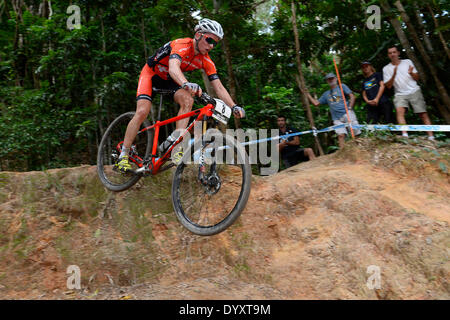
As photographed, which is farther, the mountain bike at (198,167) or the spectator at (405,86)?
the spectator at (405,86)

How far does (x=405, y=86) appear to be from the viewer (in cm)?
566

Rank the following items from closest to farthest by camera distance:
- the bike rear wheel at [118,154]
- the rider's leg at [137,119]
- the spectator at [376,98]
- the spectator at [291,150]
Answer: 1. the rider's leg at [137,119]
2. the bike rear wheel at [118,154]
3. the spectator at [376,98]
4. the spectator at [291,150]

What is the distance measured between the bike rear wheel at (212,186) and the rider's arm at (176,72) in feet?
2.10

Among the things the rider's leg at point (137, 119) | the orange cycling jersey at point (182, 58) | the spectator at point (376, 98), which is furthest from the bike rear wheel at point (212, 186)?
the spectator at point (376, 98)

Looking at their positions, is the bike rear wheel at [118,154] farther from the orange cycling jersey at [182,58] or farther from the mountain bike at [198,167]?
the orange cycling jersey at [182,58]

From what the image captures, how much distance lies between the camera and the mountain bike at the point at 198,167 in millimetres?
3137

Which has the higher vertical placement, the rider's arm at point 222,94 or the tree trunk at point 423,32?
the tree trunk at point 423,32

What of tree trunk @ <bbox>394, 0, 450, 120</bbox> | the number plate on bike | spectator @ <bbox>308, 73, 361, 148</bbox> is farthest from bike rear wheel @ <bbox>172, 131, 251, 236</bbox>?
tree trunk @ <bbox>394, 0, 450, 120</bbox>

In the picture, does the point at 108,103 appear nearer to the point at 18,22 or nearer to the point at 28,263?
the point at 18,22

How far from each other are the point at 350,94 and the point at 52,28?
24.3 ft

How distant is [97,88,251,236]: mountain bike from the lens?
10.3ft

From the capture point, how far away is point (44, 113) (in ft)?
28.3

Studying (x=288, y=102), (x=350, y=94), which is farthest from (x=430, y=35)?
(x=288, y=102)

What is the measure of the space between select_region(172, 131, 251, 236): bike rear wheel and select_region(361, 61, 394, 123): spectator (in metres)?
3.38
